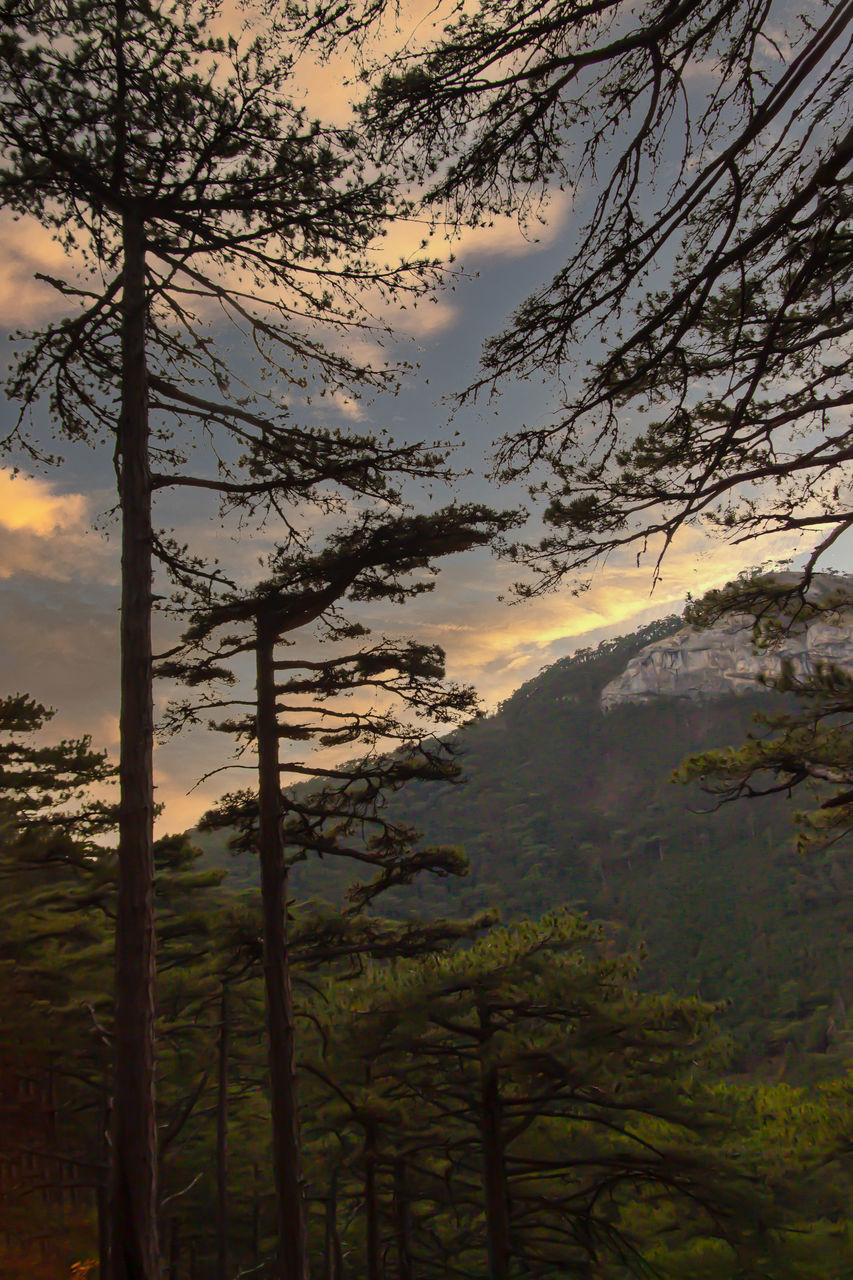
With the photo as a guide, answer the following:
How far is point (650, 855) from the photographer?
108188 millimetres

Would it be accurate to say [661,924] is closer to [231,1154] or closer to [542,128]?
[231,1154]

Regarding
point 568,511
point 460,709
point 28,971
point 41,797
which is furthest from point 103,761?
point 568,511

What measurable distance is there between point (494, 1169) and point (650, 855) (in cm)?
10387

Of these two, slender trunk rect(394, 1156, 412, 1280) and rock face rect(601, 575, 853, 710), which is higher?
rock face rect(601, 575, 853, 710)

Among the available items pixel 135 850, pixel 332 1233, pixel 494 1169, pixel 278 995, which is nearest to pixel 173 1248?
pixel 332 1233

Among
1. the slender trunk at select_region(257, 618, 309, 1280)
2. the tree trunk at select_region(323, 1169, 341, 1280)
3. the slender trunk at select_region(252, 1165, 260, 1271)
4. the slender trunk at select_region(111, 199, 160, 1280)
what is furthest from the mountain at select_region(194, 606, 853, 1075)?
the slender trunk at select_region(111, 199, 160, 1280)

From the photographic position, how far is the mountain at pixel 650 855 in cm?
7269

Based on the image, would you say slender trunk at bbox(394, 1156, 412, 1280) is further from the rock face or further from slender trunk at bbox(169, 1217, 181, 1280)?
the rock face

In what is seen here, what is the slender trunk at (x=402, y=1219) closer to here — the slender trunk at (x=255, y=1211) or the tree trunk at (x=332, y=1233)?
the tree trunk at (x=332, y=1233)

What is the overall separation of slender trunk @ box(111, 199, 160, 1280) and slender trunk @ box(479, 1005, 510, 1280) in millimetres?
6141

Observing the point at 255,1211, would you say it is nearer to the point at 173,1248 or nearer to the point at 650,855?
the point at 173,1248

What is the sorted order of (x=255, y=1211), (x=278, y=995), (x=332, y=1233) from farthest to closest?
(x=255, y=1211)
(x=332, y=1233)
(x=278, y=995)

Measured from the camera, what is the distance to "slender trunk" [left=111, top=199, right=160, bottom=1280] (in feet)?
15.6

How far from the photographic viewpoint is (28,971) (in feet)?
43.8
